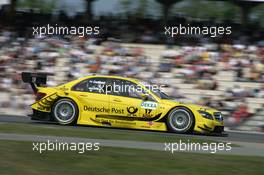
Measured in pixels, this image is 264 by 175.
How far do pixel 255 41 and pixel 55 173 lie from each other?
16.1 metres

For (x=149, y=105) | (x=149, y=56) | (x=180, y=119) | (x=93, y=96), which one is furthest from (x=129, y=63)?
(x=180, y=119)

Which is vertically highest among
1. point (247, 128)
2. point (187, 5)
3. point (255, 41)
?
point (187, 5)

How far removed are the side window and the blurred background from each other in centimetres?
487

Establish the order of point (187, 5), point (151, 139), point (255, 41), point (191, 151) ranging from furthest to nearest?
point (187, 5)
point (255, 41)
point (151, 139)
point (191, 151)

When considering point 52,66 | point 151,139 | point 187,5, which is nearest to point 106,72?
point 52,66

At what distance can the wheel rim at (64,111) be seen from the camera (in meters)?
13.8

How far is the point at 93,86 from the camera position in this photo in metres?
14.0

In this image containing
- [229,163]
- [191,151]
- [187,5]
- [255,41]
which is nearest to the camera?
[229,163]

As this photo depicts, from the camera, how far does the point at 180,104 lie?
13.5m

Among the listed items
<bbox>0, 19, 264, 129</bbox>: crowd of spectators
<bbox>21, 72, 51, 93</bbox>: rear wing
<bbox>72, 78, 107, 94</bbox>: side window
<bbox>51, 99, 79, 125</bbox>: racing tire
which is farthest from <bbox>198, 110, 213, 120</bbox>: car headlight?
<bbox>0, 19, 264, 129</bbox>: crowd of spectators

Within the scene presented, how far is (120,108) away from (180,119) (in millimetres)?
1433

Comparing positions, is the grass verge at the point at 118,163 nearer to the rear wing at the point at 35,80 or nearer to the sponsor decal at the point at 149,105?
the sponsor decal at the point at 149,105

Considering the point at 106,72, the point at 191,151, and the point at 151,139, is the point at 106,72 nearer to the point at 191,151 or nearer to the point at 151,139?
the point at 151,139

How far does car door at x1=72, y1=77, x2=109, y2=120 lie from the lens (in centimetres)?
1372
